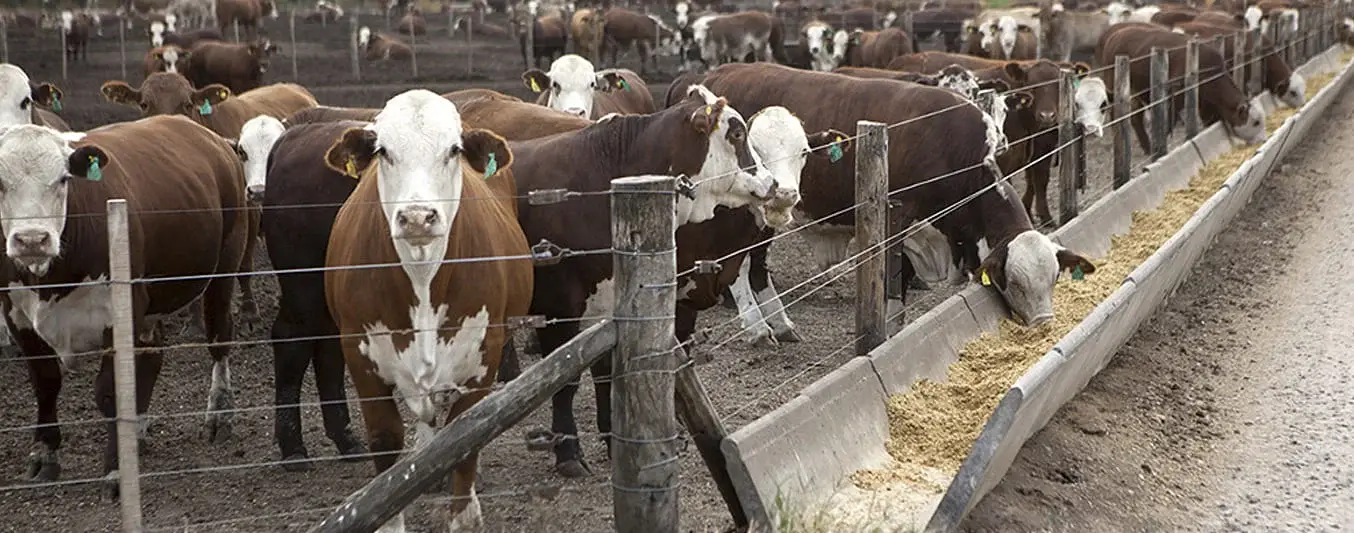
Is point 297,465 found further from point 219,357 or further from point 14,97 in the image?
point 14,97

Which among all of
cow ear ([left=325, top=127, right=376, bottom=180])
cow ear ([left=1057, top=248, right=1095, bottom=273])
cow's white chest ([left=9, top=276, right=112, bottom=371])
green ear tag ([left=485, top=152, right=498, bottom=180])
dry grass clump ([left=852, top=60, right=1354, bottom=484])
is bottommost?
dry grass clump ([left=852, top=60, right=1354, bottom=484])

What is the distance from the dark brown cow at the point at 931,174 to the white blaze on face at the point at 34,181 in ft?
14.1

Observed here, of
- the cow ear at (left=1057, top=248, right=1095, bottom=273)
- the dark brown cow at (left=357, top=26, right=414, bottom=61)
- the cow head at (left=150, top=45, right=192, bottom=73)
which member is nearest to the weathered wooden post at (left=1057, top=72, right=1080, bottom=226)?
the cow ear at (left=1057, top=248, right=1095, bottom=273)

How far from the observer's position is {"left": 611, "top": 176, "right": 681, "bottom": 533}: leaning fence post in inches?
181

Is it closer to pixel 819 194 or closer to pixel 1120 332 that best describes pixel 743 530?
pixel 1120 332

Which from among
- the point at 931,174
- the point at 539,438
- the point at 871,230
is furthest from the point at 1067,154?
the point at 539,438

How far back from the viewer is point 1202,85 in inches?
685

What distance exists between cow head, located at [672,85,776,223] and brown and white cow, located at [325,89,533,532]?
1459 millimetres

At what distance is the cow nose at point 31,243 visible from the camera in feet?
19.1

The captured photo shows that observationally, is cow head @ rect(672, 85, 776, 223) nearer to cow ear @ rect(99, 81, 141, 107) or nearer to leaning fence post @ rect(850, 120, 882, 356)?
leaning fence post @ rect(850, 120, 882, 356)

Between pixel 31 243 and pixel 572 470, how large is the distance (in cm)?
227

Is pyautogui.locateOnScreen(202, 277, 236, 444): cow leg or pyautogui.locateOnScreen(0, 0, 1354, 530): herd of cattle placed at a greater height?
pyautogui.locateOnScreen(0, 0, 1354, 530): herd of cattle

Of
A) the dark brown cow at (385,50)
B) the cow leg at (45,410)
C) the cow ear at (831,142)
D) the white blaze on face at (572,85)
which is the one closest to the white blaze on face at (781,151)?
the cow ear at (831,142)

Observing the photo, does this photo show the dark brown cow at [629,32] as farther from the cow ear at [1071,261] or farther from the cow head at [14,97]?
the cow ear at [1071,261]
